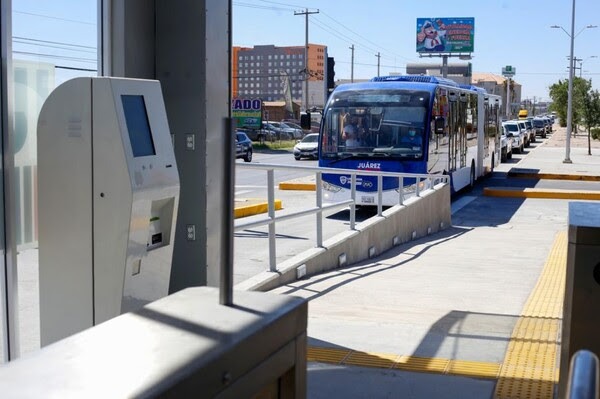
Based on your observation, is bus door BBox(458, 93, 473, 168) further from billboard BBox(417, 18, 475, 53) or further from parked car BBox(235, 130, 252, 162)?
billboard BBox(417, 18, 475, 53)

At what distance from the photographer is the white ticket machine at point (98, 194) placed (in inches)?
186

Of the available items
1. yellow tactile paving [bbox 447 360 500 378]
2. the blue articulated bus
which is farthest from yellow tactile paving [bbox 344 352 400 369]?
the blue articulated bus

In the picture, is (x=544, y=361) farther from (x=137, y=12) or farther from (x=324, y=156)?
(x=324, y=156)

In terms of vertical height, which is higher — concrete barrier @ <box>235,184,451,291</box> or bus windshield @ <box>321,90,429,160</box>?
bus windshield @ <box>321,90,429,160</box>

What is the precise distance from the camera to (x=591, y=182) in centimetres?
2933

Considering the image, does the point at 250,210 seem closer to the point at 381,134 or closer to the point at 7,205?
the point at 381,134

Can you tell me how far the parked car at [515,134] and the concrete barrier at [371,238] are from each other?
2997 cm

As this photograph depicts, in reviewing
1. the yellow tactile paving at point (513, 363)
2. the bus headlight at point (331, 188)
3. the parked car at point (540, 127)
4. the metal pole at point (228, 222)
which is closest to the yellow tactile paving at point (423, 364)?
the yellow tactile paving at point (513, 363)

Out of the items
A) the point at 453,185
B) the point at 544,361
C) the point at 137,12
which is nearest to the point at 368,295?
the point at 544,361

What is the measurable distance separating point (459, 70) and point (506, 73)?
38.4 meters

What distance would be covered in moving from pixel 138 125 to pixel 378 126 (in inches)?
554

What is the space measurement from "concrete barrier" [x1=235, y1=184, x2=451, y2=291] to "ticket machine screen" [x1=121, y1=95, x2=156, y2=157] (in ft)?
9.93

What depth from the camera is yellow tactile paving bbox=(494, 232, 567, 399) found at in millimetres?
4963

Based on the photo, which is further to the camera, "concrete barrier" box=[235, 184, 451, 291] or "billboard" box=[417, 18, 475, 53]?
"billboard" box=[417, 18, 475, 53]
